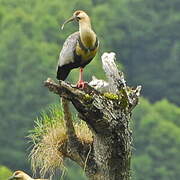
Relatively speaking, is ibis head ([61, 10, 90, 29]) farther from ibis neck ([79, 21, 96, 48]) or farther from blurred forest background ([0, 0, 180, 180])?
blurred forest background ([0, 0, 180, 180])

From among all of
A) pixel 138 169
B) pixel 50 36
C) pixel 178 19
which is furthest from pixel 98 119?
pixel 178 19

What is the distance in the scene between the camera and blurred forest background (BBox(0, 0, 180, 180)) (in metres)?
49.3

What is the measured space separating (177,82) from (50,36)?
7.14 m

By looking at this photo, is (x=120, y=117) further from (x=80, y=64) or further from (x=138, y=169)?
(x=138, y=169)

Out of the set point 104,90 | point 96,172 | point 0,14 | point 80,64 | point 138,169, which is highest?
point 0,14

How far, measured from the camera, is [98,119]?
37.7 ft

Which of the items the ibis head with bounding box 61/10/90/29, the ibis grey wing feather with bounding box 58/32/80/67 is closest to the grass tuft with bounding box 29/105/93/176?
the ibis grey wing feather with bounding box 58/32/80/67

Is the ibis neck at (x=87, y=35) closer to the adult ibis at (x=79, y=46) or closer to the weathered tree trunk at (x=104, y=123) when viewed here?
the adult ibis at (x=79, y=46)

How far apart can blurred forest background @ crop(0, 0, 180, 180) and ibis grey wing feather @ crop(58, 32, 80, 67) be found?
25.4 metres

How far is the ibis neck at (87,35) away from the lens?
497 inches

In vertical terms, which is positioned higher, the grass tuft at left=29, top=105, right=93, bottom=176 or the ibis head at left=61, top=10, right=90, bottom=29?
the ibis head at left=61, top=10, right=90, bottom=29

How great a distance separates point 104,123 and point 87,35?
4.92 feet

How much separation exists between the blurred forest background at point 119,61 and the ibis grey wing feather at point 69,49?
83.2 ft

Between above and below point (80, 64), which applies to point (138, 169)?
above
